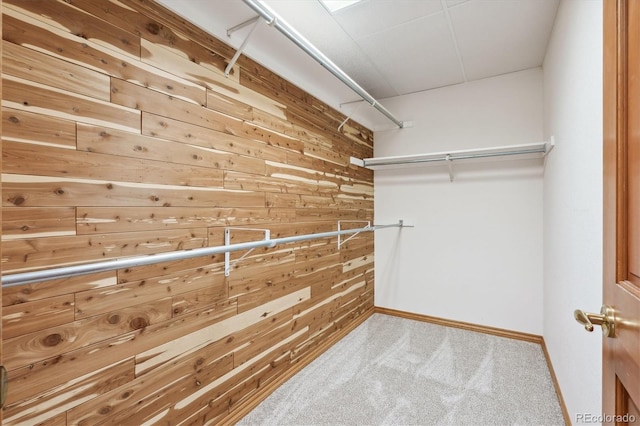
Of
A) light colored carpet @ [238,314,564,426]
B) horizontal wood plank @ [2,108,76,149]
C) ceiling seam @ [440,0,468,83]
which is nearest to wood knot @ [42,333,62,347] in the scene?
horizontal wood plank @ [2,108,76,149]

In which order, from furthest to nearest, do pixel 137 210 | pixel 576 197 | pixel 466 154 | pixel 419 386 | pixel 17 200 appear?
pixel 466 154 < pixel 419 386 < pixel 576 197 < pixel 137 210 < pixel 17 200

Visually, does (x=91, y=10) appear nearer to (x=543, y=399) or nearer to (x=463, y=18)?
(x=463, y=18)

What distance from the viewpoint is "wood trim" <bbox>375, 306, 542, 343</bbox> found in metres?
2.66

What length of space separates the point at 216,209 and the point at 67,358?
2.81 ft

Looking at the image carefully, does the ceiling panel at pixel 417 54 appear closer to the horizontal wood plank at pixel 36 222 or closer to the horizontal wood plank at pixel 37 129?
the horizontal wood plank at pixel 37 129

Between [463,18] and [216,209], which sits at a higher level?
[463,18]

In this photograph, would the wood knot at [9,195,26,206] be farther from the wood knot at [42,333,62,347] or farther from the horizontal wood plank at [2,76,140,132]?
the wood knot at [42,333,62,347]

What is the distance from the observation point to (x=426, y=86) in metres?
3.03

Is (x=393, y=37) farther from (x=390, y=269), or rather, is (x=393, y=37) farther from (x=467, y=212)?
(x=390, y=269)

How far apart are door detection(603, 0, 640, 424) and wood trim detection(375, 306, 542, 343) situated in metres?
2.32

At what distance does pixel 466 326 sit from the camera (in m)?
2.90

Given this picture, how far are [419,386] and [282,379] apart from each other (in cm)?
96

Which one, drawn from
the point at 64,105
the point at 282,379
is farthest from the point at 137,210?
the point at 282,379

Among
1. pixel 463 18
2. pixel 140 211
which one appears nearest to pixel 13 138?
pixel 140 211
